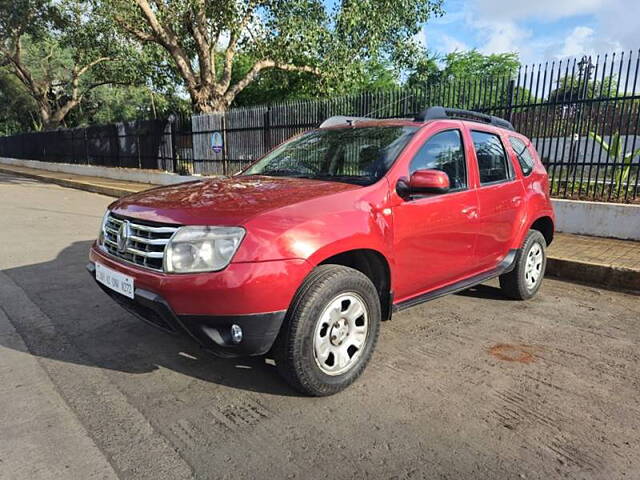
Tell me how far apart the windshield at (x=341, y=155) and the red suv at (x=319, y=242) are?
0.01 meters

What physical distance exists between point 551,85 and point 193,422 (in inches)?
293

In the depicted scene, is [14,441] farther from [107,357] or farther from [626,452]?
[626,452]

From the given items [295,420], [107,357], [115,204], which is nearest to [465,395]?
[295,420]

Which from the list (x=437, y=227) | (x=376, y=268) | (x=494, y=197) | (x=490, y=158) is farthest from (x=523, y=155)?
(x=376, y=268)

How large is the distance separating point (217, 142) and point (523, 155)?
10.7m

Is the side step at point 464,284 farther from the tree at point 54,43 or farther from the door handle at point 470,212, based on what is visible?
the tree at point 54,43

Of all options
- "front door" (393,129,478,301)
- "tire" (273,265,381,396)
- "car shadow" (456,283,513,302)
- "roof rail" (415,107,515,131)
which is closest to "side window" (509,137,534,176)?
"roof rail" (415,107,515,131)

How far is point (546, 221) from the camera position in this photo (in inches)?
196

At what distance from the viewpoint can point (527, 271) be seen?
4660 millimetres

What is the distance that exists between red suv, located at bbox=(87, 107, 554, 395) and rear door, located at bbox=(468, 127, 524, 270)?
0.06 ft

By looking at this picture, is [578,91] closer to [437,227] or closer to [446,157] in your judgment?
[446,157]

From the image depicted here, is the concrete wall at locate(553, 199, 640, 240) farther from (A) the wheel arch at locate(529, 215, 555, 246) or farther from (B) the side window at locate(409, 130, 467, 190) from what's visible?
(B) the side window at locate(409, 130, 467, 190)

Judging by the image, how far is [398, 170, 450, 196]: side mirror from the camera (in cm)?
305

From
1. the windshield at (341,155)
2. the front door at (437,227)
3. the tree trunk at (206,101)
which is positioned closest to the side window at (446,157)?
the front door at (437,227)
